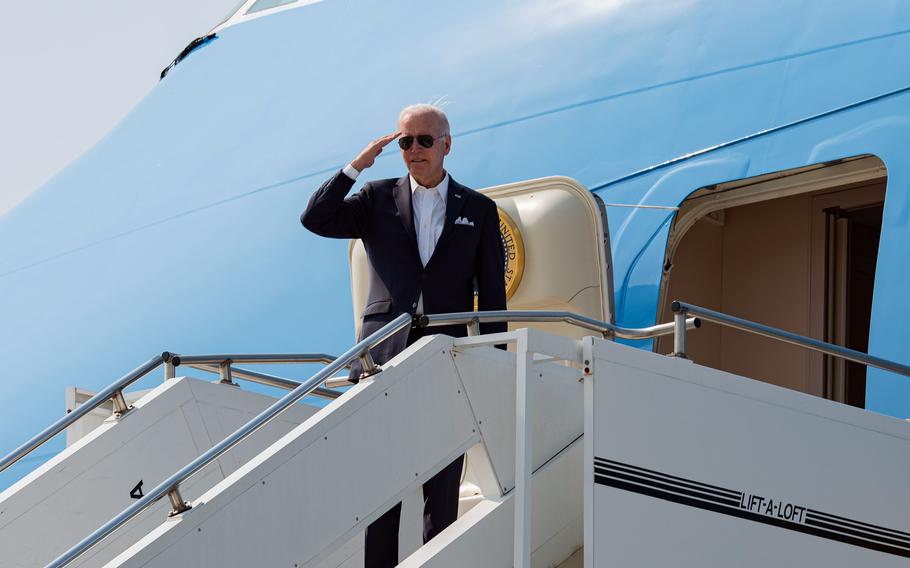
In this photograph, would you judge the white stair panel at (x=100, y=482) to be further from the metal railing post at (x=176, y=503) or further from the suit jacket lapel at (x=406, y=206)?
the metal railing post at (x=176, y=503)

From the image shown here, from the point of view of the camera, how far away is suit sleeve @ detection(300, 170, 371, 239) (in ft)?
13.4

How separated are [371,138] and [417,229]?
351 cm

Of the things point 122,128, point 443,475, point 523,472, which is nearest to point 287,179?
point 122,128

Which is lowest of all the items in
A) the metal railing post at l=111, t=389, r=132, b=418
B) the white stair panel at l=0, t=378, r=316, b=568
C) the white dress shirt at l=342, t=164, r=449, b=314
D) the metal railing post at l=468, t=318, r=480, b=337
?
the white stair panel at l=0, t=378, r=316, b=568

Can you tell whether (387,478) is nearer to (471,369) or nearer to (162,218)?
(471,369)

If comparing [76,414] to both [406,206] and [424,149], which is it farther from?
[424,149]

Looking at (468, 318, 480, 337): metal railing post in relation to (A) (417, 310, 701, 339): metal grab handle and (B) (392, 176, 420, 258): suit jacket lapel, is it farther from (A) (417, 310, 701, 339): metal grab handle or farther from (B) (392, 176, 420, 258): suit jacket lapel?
(B) (392, 176, 420, 258): suit jacket lapel

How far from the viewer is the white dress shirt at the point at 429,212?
4.16 metres

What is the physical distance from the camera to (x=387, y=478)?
3518 mm

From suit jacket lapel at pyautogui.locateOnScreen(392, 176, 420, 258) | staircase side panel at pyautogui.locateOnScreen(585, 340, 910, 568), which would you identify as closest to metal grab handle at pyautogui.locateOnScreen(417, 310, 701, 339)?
staircase side panel at pyautogui.locateOnScreen(585, 340, 910, 568)

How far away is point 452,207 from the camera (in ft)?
13.6

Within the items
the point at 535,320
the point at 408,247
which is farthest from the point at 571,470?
the point at 408,247

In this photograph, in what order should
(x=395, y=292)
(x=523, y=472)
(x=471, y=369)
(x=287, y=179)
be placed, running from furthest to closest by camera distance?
(x=287, y=179), (x=395, y=292), (x=471, y=369), (x=523, y=472)

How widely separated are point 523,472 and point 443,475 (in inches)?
20.4
